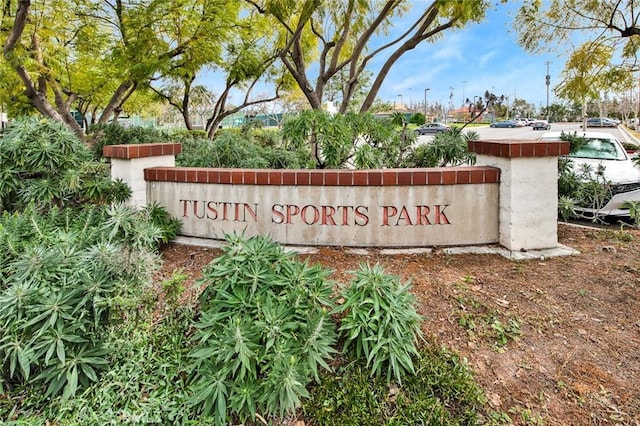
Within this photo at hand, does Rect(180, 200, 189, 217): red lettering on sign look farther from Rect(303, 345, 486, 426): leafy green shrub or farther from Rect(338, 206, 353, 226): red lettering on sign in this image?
Rect(303, 345, 486, 426): leafy green shrub

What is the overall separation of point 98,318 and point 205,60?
33.2 ft

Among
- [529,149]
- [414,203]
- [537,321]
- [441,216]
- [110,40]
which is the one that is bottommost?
[537,321]

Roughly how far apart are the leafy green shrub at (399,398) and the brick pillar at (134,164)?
311 centimetres

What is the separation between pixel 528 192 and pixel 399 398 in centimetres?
262

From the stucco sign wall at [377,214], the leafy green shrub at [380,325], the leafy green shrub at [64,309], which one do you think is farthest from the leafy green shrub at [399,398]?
the stucco sign wall at [377,214]

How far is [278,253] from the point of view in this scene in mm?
2732

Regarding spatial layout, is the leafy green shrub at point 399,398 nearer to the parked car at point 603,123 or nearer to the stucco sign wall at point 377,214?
the stucco sign wall at point 377,214

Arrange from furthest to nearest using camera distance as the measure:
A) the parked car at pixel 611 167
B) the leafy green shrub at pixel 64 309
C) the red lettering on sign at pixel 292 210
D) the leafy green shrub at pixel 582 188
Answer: the parked car at pixel 611 167 < the leafy green shrub at pixel 582 188 < the red lettering on sign at pixel 292 210 < the leafy green shrub at pixel 64 309

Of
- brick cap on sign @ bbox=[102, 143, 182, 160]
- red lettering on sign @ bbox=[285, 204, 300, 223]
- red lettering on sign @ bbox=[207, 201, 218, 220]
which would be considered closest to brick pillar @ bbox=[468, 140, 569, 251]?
red lettering on sign @ bbox=[285, 204, 300, 223]

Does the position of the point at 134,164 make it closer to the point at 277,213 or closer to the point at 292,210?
the point at 277,213

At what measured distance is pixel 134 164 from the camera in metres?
4.59

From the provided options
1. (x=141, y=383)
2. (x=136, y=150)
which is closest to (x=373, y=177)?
(x=136, y=150)

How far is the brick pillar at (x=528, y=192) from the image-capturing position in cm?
406

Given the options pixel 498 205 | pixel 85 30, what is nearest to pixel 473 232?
pixel 498 205
